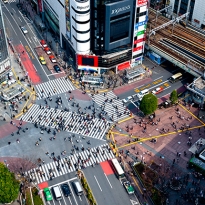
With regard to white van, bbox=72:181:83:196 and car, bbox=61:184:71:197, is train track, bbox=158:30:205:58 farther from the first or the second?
car, bbox=61:184:71:197

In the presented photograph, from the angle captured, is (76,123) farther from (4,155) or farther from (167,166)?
(167,166)

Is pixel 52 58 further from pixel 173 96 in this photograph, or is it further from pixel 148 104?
pixel 173 96

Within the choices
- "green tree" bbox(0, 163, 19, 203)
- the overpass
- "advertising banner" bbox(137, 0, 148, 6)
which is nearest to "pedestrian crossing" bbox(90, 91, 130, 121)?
the overpass

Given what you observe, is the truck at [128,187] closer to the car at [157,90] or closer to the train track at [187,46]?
the car at [157,90]

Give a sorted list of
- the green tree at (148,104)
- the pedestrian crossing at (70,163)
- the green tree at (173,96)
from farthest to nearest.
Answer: the green tree at (173,96), the green tree at (148,104), the pedestrian crossing at (70,163)

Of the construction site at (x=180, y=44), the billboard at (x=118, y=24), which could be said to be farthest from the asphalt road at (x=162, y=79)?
the billboard at (x=118, y=24)

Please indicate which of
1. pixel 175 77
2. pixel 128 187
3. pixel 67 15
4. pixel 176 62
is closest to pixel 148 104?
pixel 175 77
